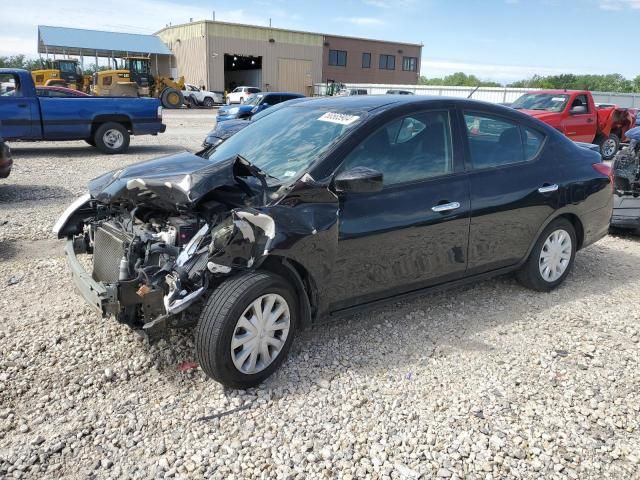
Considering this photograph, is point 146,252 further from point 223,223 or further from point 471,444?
point 471,444

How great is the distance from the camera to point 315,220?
3311 mm

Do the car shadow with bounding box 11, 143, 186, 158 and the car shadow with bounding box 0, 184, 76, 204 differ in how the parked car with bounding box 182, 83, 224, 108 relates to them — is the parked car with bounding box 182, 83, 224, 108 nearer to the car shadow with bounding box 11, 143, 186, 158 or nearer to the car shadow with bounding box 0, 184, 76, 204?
the car shadow with bounding box 11, 143, 186, 158

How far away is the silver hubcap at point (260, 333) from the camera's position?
3.15m

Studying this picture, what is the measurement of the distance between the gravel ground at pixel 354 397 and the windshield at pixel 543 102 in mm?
10013

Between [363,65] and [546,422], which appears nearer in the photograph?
[546,422]

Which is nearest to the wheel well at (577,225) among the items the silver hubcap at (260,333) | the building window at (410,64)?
the silver hubcap at (260,333)

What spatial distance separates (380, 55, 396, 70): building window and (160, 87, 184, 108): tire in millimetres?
33872

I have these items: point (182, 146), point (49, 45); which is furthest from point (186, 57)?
point (182, 146)

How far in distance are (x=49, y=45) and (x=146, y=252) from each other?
147 ft

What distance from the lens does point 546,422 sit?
3.09 meters

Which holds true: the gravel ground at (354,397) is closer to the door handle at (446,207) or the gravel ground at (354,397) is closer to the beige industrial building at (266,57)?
the door handle at (446,207)

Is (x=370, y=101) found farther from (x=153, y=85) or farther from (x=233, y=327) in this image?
(x=153, y=85)

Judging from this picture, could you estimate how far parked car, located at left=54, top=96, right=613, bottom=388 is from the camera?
3.13m

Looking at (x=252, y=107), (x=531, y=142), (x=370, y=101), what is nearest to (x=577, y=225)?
(x=531, y=142)
